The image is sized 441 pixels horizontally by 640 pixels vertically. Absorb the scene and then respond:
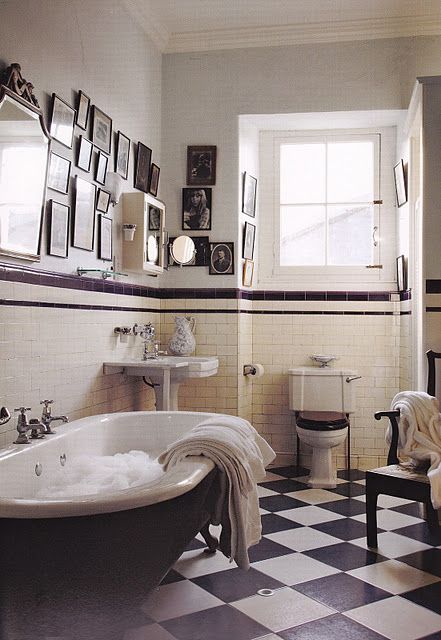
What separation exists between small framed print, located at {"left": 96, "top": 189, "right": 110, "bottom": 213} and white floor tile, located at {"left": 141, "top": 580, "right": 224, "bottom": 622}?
7.58ft

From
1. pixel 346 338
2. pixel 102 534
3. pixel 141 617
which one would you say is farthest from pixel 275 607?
pixel 346 338

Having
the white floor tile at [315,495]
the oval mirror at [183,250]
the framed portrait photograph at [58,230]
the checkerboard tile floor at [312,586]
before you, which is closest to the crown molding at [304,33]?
the oval mirror at [183,250]

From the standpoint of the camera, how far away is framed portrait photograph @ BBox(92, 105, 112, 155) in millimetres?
4219

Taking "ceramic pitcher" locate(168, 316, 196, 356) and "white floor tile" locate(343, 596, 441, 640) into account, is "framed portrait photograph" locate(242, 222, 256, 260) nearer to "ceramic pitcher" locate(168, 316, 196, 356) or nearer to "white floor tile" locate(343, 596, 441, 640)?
"ceramic pitcher" locate(168, 316, 196, 356)

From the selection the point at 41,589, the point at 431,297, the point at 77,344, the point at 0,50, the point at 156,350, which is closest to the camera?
the point at 41,589

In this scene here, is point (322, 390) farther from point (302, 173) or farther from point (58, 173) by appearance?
point (58, 173)

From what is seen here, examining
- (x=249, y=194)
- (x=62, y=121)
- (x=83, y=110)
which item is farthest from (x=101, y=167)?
(x=249, y=194)

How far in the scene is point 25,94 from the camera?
10.8 feet

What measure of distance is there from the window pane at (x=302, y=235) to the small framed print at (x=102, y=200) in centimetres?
191

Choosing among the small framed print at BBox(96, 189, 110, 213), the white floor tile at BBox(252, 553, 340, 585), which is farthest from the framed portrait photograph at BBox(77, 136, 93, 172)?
the white floor tile at BBox(252, 553, 340, 585)

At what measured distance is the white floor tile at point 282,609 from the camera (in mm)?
2779

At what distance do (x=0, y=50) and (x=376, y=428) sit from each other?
3943mm

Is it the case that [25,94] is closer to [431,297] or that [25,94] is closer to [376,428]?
[431,297]

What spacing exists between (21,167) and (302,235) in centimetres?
303
